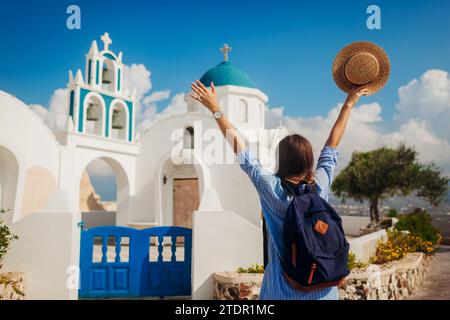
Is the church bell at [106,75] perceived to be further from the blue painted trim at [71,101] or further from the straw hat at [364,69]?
the straw hat at [364,69]

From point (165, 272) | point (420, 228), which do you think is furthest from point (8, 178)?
point (420, 228)

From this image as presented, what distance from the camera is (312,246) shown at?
168cm

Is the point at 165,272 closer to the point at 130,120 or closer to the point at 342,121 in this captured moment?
the point at 342,121

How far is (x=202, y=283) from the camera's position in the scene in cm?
626

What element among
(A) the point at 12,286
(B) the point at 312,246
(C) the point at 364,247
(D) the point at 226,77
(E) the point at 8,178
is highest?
(D) the point at 226,77

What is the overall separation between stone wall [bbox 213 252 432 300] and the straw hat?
4039 millimetres

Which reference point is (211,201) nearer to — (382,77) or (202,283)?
(202,283)

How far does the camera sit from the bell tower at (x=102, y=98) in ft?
40.2

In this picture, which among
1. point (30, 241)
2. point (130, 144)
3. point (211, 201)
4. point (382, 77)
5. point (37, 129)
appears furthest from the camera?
point (130, 144)

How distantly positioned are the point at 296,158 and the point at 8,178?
31.7ft

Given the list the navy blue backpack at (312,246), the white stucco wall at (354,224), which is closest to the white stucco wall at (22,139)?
the navy blue backpack at (312,246)
